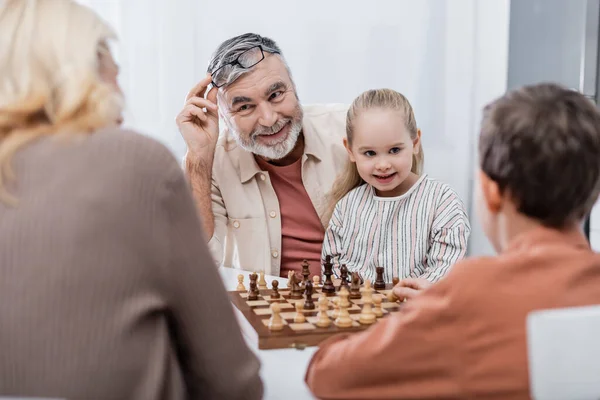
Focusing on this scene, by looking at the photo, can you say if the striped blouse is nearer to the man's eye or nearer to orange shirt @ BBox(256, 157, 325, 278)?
orange shirt @ BBox(256, 157, 325, 278)

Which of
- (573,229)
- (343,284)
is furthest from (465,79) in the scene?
(573,229)

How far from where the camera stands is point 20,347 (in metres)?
1.00

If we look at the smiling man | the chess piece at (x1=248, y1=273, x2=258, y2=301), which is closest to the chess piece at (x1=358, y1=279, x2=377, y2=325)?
the chess piece at (x1=248, y1=273, x2=258, y2=301)

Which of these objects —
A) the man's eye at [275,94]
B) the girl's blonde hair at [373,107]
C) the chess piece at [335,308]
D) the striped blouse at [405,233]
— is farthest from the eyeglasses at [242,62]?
the chess piece at [335,308]

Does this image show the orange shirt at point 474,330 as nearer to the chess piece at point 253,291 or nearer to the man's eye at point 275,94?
the chess piece at point 253,291

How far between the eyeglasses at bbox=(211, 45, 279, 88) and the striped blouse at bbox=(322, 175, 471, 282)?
2.36 feet

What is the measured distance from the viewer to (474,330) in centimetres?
102

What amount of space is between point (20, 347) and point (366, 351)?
21.5 inches

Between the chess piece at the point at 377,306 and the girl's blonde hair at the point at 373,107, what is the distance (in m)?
0.85

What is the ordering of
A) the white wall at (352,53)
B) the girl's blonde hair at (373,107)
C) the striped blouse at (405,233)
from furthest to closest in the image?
the white wall at (352,53) < the girl's blonde hair at (373,107) < the striped blouse at (405,233)

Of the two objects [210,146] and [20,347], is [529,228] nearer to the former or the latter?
[20,347]

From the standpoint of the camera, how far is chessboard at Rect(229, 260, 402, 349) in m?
1.48

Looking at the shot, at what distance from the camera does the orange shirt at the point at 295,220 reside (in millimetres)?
2670

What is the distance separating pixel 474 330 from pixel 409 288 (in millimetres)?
739
